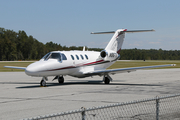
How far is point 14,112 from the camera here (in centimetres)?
879

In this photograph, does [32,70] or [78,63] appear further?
[78,63]

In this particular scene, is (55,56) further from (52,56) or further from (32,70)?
(32,70)

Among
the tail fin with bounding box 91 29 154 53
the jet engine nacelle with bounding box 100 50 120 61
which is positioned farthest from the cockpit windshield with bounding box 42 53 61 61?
the tail fin with bounding box 91 29 154 53

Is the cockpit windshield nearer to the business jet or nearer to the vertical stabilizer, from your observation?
the business jet

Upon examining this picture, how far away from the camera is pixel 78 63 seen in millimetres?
20688

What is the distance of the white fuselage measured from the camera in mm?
17381

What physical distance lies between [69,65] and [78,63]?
→ 1183 mm

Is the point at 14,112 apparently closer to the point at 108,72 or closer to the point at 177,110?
the point at 177,110

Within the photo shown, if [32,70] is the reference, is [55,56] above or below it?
above

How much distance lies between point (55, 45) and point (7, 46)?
6360 centimetres

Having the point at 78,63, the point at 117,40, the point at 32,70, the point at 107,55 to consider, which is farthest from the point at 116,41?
the point at 32,70

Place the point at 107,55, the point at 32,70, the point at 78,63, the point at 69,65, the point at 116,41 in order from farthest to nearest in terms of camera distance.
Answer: the point at 116,41, the point at 107,55, the point at 78,63, the point at 69,65, the point at 32,70

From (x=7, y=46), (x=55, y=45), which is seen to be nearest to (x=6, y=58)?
(x=7, y=46)

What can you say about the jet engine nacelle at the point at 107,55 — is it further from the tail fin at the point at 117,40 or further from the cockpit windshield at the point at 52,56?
the cockpit windshield at the point at 52,56
